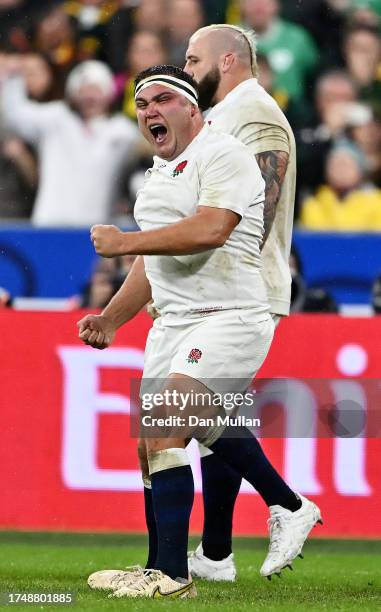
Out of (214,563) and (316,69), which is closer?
(214,563)

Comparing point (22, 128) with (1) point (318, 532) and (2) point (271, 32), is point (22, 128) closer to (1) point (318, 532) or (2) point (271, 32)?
(2) point (271, 32)

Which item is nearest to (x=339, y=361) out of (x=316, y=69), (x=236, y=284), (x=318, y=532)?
(x=318, y=532)

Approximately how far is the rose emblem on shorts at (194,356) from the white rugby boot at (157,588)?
0.77 m

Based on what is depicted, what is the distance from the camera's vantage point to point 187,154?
4.70 metres

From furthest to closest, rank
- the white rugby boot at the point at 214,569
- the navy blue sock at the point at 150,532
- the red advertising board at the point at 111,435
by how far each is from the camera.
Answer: the red advertising board at the point at 111,435, the white rugby boot at the point at 214,569, the navy blue sock at the point at 150,532

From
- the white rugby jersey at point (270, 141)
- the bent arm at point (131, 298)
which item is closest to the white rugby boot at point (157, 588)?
the bent arm at point (131, 298)

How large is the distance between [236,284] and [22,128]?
18.3 ft

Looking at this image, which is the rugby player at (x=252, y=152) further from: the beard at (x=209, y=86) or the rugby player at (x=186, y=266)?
the rugby player at (x=186, y=266)

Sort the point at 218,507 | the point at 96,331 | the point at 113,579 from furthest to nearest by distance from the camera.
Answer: the point at 218,507
the point at 96,331
the point at 113,579

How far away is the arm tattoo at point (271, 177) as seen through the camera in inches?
206

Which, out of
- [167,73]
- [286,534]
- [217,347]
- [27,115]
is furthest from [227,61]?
[27,115]

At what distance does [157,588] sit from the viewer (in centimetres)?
447

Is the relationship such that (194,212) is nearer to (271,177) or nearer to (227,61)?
(271,177)

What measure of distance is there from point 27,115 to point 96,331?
520cm
